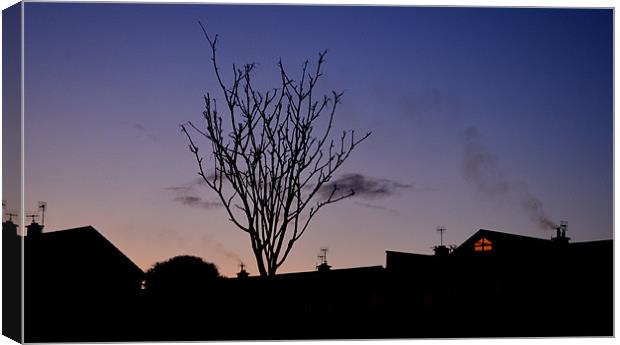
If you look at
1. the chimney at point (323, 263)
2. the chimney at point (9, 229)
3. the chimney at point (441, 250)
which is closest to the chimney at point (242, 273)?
the chimney at point (323, 263)

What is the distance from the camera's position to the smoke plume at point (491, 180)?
949cm

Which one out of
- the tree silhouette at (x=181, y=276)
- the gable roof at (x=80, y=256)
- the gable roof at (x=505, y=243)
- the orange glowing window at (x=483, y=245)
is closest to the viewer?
the gable roof at (x=80, y=256)

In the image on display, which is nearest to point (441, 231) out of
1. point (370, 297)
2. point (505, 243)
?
point (505, 243)

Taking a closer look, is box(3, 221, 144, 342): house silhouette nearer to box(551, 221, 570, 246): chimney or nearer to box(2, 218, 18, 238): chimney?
box(2, 218, 18, 238): chimney

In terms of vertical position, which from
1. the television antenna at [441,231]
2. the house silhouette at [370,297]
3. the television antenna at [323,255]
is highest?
the television antenna at [441,231]

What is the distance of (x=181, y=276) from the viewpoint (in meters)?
10.0

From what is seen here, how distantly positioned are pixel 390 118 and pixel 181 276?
2.74 meters

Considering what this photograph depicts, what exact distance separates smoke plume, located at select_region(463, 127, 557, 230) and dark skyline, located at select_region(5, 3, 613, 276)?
0.05ft

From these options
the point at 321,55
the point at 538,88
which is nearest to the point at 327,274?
the point at 321,55

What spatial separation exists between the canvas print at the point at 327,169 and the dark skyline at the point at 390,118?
0.02 metres

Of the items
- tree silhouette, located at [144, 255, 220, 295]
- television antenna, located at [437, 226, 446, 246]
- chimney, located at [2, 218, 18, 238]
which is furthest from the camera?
tree silhouette, located at [144, 255, 220, 295]

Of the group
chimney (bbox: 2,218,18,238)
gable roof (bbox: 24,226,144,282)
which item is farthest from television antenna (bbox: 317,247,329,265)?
chimney (bbox: 2,218,18,238)

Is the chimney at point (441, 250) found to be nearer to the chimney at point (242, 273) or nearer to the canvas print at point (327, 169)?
the canvas print at point (327, 169)

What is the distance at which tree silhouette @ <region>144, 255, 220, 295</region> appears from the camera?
387 inches
